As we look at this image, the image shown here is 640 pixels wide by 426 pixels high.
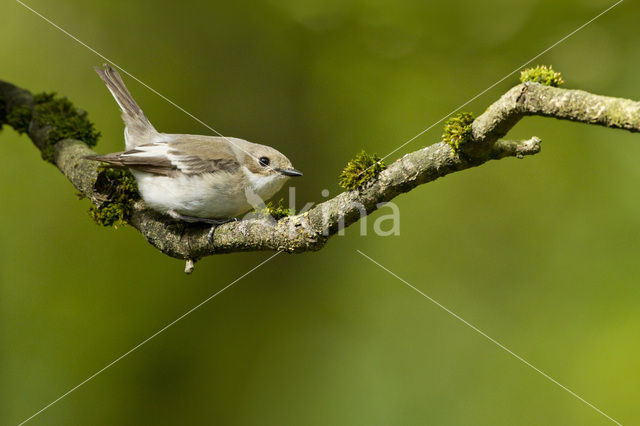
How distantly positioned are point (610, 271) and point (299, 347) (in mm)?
3835

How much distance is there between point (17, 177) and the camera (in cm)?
700

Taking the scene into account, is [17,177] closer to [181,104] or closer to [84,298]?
[84,298]

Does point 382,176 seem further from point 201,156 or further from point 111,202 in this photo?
point 111,202

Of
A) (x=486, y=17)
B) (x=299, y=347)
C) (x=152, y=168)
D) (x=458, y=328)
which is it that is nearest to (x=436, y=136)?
(x=486, y=17)

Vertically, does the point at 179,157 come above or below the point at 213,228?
above

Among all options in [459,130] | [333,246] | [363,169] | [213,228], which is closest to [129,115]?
[213,228]

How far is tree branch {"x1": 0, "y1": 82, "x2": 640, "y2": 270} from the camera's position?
2.03 metres

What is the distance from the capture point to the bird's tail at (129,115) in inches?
185

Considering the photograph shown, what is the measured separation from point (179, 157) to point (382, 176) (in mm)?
1998

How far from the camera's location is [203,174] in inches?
157

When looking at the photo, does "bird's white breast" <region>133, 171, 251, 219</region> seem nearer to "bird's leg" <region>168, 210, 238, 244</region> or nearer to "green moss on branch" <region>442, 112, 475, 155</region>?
"bird's leg" <region>168, 210, 238, 244</region>

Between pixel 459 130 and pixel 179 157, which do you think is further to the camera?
pixel 179 157

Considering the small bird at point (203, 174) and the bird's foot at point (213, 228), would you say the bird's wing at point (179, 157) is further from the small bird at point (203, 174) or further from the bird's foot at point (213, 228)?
the bird's foot at point (213, 228)

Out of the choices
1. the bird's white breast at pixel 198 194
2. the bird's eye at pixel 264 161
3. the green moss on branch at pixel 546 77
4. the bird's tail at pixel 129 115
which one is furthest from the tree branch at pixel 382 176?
the bird's eye at pixel 264 161
